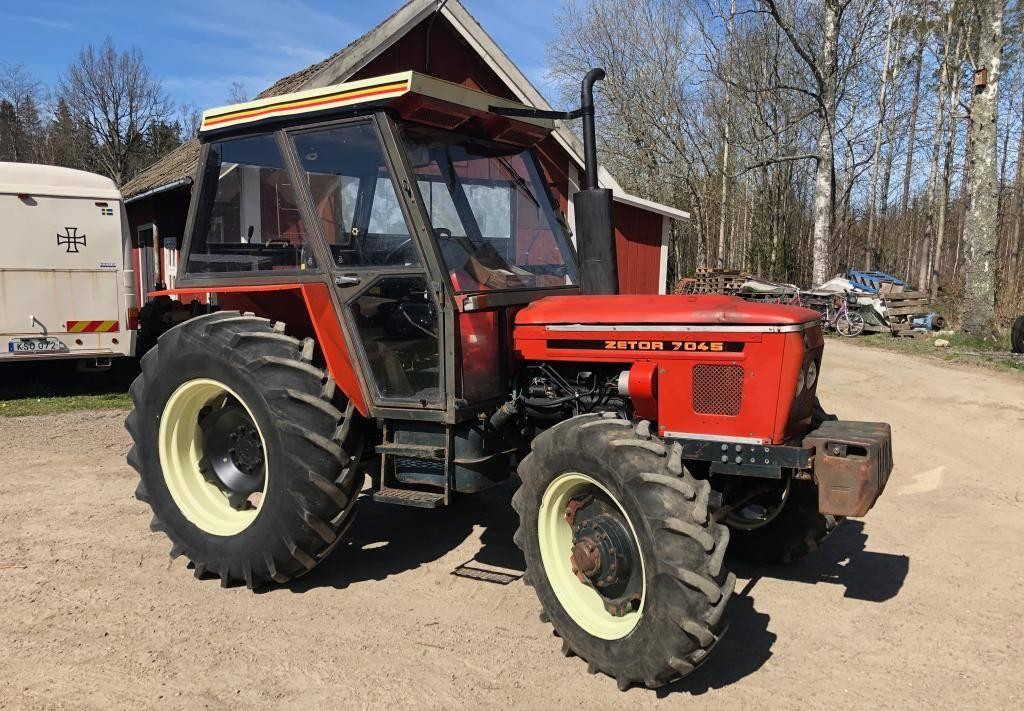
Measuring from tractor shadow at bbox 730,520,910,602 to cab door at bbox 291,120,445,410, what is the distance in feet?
6.79

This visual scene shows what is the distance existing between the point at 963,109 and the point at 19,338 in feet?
102

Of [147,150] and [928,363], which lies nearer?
[928,363]

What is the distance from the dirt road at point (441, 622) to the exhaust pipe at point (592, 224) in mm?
1666

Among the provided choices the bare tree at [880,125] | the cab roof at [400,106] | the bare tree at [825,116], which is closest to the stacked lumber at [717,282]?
the bare tree at [825,116]

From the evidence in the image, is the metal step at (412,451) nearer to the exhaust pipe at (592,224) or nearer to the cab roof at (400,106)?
the exhaust pipe at (592,224)

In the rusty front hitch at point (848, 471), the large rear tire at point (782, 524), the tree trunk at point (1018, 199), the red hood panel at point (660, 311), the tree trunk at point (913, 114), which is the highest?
the tree trunk at point (913, 114)

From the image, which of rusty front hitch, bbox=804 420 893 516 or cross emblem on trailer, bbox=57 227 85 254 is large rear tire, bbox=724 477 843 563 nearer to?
rusty front hitch, bbox=804 420 893 516

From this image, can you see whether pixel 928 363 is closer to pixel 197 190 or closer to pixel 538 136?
pixel 538 136

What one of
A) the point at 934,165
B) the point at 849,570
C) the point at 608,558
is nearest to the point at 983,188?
the point at 849,570

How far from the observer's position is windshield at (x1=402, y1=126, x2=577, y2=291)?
12.8 feet

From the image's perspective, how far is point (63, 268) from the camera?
9.32 metres

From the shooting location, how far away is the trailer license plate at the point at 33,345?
906 centimetres

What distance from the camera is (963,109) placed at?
28828 mm

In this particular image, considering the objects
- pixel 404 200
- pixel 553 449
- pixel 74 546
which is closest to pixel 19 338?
pixel 74 546
